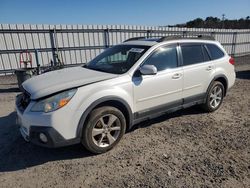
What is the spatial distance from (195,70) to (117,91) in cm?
192

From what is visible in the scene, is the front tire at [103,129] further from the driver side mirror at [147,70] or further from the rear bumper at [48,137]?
the driver side mirror at [147,70]

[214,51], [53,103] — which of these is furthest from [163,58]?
[53,103]

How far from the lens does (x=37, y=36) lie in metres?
10.0

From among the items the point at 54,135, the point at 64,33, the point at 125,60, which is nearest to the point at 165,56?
the point at 125,60

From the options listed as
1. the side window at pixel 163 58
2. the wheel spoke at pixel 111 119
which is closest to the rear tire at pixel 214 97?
the side window at pixel 163 58

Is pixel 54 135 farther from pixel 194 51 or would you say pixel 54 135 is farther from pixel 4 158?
pixel 194 51

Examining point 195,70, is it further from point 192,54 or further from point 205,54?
point 205,54

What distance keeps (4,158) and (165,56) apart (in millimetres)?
3199

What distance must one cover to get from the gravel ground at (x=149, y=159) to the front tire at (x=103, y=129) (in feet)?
0.54

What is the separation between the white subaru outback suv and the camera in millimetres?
2754

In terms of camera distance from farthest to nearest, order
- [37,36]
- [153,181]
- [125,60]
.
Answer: [37,36] → [125,60] → [153,181]

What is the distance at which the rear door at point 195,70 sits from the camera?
13.3 feet

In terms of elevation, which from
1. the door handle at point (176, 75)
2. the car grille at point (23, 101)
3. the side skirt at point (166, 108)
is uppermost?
the door handle at point (176, 75)

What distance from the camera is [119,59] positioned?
390 centimetres
